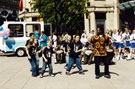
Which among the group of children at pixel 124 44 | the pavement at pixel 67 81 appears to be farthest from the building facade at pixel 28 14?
the pavement at pixel 67 81

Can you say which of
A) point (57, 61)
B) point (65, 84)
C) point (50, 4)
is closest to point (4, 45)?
point (57, 61)

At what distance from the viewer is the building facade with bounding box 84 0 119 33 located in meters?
29.0

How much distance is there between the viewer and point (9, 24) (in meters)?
15.4

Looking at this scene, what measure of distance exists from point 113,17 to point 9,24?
57.1 feet

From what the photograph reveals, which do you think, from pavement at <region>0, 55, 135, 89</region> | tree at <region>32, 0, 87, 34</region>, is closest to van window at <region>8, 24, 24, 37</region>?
tree at <region>32, 0, 87, 34</region>

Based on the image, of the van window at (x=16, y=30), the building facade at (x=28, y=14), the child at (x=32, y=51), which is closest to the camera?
the child at (x=32, y=51)

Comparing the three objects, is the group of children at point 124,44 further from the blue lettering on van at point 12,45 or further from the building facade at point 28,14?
A: the building facade at point 28,14

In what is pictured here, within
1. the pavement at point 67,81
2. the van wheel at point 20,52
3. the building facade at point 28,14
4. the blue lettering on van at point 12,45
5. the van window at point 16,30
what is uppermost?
the building facade at point 28,14

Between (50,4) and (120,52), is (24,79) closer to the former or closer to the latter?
(120,52)

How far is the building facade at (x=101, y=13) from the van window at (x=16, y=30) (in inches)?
566

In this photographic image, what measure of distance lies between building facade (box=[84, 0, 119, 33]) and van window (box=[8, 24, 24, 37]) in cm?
1439

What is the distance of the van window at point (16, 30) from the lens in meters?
15.5

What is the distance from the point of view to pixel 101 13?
97.9 feet

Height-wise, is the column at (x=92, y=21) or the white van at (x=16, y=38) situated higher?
the column at (x=92, y=21)
